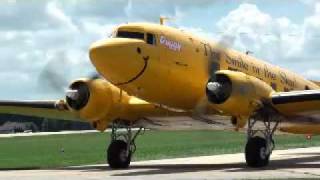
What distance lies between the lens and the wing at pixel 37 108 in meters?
27.7

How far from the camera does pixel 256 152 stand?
78.1ft

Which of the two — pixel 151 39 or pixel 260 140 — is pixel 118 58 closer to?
pixel 151 39

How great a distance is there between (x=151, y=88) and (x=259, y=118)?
4.25 m

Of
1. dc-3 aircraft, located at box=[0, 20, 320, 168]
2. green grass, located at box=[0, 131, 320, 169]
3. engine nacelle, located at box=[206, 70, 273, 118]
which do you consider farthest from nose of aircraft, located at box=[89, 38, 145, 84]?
green grass, located at box=[0, 131, 320, 169]

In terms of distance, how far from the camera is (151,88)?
76.6 feet

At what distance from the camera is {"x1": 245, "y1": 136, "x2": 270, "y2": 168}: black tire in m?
23.8

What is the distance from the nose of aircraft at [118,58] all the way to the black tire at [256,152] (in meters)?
5.02

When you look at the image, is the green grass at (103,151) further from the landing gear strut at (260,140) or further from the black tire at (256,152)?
the black tire at (256,152)

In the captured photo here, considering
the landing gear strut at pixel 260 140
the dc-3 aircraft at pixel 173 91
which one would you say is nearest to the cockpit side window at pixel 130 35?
the dc-3 aircraft at pixel 173 91

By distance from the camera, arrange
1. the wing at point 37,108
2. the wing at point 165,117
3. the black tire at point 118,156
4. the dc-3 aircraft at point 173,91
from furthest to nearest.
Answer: the wing at point 37,108 → the black tire at point 118,156 → the wing at point 165,117 → the dc-3 aircraft at point 173,91

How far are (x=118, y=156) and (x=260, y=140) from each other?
5.86 m

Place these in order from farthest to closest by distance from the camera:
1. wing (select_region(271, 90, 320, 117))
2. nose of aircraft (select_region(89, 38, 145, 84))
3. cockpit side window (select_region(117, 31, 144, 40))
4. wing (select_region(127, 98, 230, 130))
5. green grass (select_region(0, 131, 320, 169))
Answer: green grass (select_region(0, 131, 320, 169)) → wing (select_region(127, 98, 230, 130)) → wing (select_region(271, 90, 320, 117)) → cockpit side window (select_region(117, 31, 144, 40)) → nose of aircraft (select_region(89, 38, 145, 84))

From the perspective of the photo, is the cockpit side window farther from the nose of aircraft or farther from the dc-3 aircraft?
the nose of aircraft

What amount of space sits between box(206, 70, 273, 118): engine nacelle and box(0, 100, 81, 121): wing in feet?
22.7
